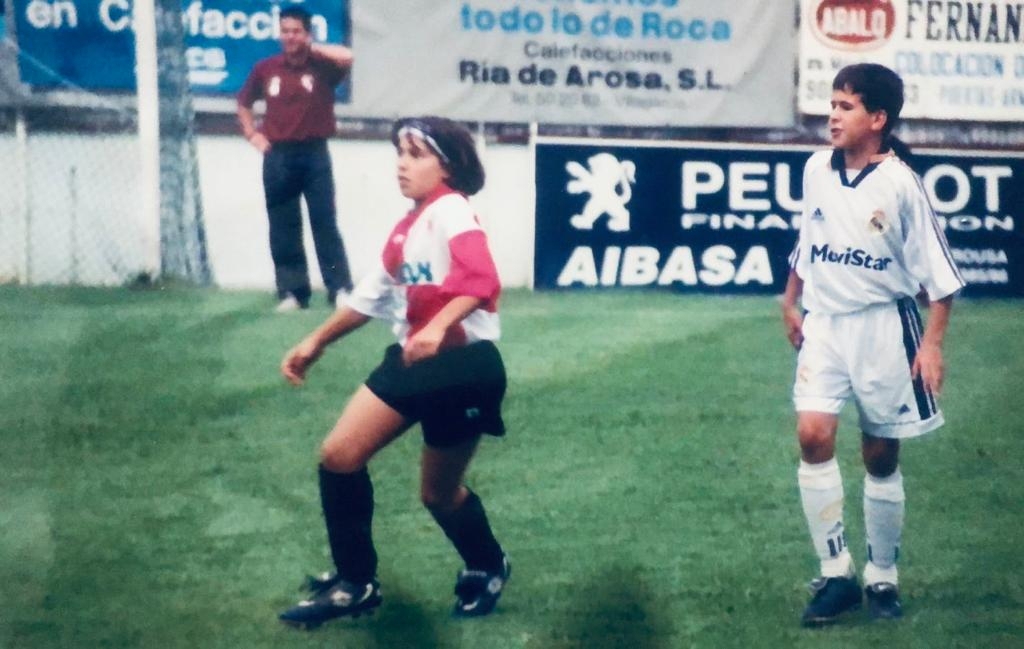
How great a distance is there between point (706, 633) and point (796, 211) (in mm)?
7151

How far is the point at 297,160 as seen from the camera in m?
9.16

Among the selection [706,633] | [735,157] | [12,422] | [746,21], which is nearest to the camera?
[706,633]

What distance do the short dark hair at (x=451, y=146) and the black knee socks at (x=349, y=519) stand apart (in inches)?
31.8

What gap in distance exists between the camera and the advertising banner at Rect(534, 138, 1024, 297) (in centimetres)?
1054

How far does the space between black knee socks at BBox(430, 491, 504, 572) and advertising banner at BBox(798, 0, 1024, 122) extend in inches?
311

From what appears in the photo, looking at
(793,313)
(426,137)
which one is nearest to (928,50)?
(793,313)

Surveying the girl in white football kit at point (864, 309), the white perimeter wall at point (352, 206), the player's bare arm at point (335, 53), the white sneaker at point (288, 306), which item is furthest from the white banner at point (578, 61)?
the girl in white football kit at point (864, 309)

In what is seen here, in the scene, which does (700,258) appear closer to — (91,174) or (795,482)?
(91,174)

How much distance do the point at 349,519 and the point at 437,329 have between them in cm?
62

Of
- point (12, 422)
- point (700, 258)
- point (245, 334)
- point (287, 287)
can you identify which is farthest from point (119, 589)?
point (700, 258)

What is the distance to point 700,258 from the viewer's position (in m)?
10.7

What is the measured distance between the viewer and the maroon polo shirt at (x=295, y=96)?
912cm

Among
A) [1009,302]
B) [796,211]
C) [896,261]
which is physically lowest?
[1009,302]

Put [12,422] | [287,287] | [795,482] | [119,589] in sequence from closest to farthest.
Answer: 1. [119,589]
2. [795,482]
3. [12,422]
4. [287,287]
